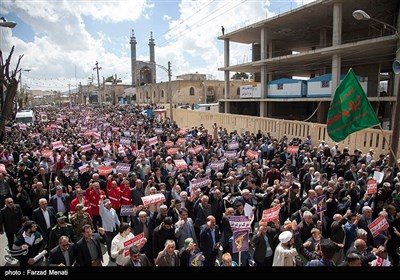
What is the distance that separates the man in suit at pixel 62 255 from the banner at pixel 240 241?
268cm

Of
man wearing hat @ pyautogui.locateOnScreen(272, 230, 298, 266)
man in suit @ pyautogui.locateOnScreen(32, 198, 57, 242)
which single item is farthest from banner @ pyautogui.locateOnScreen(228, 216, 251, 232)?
man in suit @ pyautogui.locateOnScreen(32, 198, 57, 242)

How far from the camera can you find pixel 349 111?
6.23m

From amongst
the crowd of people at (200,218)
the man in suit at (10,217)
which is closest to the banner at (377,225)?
the crowd of people at (200,218)

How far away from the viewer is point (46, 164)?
11.0 metres

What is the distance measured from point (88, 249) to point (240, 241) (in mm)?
2594

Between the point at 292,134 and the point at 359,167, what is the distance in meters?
10.1

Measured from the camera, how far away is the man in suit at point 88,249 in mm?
4793

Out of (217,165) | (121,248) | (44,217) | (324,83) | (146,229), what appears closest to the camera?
(121,248)

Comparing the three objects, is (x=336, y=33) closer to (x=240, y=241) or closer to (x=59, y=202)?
(x=240, y=241)

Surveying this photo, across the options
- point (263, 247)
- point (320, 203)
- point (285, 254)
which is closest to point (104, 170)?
point (263, 247)

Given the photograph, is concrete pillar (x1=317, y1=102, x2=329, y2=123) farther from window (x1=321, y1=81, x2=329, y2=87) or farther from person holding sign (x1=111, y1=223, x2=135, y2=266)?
person holding sign (x1=111, y1=223, x2=135, y2=266)

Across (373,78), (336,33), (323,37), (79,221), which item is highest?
(323,37)

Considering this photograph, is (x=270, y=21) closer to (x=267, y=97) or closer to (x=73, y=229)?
(x=267, y=97)

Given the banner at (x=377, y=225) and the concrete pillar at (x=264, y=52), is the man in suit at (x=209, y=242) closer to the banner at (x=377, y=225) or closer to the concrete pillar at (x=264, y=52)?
the banner at (x=377, y=225)
